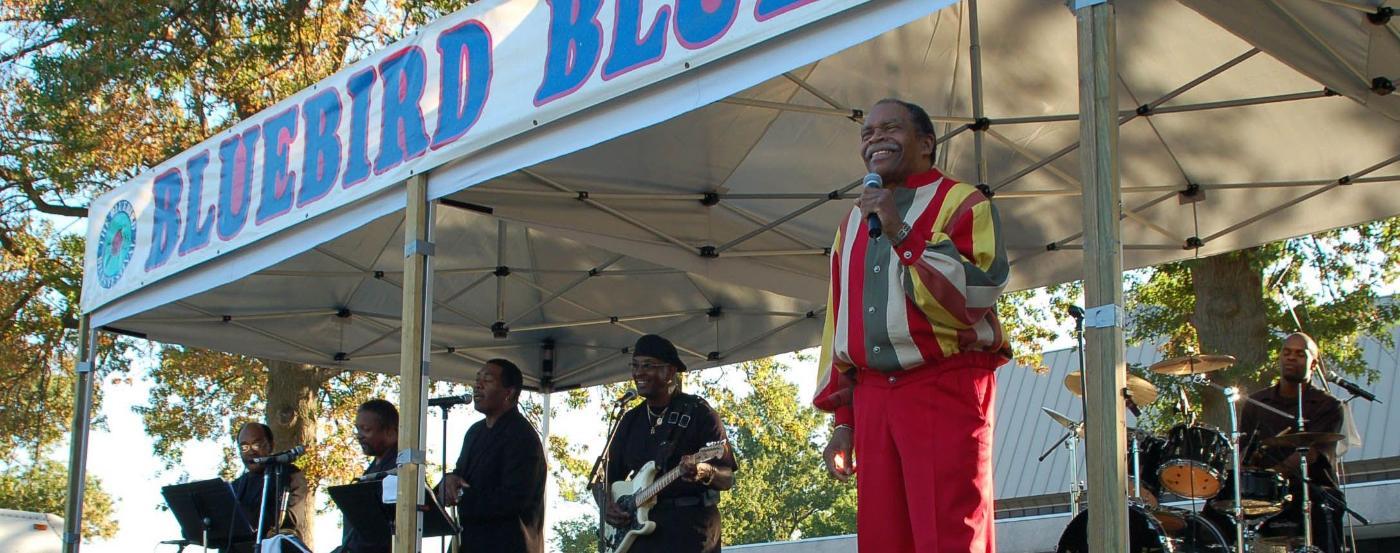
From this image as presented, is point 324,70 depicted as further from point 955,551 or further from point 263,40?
point 955,551

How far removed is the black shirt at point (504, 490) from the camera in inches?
306

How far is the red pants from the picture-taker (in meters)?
4.06

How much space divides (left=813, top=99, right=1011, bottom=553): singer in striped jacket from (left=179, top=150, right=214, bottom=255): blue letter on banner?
4831mm

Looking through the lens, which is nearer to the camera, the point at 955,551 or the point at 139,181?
the point at 955,551

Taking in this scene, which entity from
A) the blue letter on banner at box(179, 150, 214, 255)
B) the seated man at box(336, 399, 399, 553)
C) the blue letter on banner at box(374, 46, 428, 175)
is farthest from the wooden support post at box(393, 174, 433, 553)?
the blue letter on banner at box(179, 150, 214, 255)

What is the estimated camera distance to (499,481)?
789 cm

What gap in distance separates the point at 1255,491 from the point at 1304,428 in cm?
54

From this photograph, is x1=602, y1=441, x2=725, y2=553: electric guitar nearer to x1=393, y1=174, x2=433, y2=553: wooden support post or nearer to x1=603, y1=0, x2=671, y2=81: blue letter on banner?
x1=393, y1=174, x2=433, y2=553: wooden support post

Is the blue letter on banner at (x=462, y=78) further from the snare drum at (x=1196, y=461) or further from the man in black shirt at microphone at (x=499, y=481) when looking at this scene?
the snare drum at (x=1196, y=461)

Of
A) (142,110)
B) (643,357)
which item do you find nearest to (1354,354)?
(643,357)

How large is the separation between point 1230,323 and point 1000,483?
14.9 m

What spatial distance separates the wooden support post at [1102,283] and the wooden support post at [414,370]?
129 inches

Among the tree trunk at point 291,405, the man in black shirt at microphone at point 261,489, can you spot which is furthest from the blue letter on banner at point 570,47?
the tree trunk at point 291,405

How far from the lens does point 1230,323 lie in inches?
502
